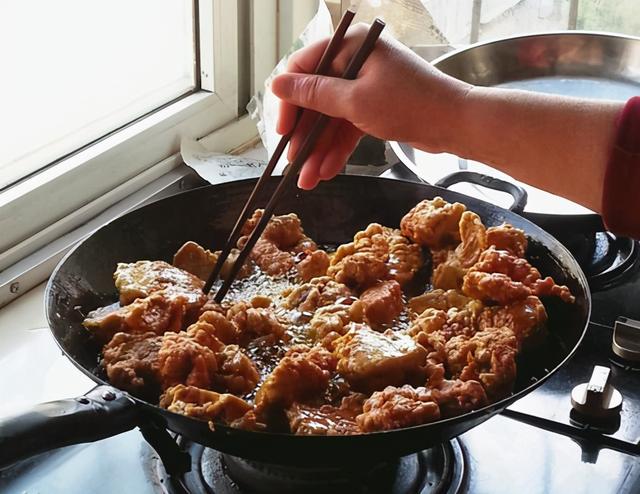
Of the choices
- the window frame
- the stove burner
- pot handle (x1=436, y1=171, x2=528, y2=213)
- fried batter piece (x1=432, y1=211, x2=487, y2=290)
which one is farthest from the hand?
the window frame

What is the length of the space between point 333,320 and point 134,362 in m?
0.22

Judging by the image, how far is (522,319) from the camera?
38.9 inches

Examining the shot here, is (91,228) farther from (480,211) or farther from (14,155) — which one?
(480,211)

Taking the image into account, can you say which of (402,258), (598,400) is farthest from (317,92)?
(598,400)

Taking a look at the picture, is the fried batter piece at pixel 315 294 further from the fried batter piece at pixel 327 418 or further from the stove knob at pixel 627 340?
the stove knob at pixel 627 340

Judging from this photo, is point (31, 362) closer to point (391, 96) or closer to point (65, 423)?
point (65, 423)

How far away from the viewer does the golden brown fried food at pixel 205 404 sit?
31.9 inches

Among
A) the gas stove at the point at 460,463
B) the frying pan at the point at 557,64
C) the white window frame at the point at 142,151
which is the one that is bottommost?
the gas stove at the point at 460,463

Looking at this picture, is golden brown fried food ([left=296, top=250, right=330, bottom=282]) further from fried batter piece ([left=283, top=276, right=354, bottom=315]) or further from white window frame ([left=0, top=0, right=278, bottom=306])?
white window frame ([left=0, top=0, right=278, bottom=306])

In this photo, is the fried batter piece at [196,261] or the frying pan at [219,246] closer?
the frying pan at [219,246]

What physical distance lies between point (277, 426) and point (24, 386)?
43cm

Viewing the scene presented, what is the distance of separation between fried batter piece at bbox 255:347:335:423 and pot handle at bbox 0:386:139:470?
128 mm

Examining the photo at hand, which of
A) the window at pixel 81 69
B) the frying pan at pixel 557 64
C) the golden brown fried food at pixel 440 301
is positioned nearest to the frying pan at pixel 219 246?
the golden brown fried food at pixel 440 301

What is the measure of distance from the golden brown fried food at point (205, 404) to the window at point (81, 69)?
2.09 feet
